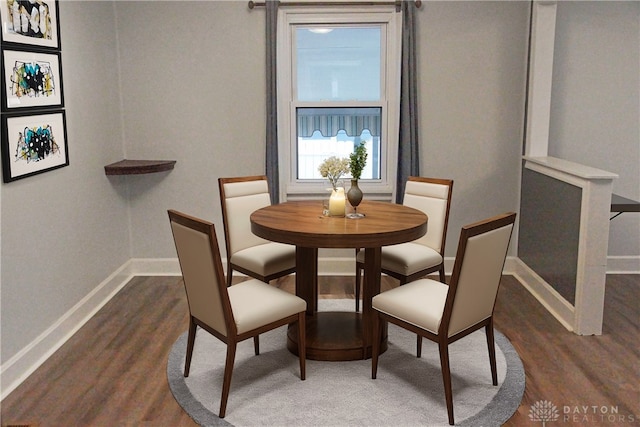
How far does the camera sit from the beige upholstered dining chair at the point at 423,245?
3637 millimetres

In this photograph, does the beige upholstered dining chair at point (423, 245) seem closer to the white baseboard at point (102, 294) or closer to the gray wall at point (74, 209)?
the white baseboard at point (102, 294)

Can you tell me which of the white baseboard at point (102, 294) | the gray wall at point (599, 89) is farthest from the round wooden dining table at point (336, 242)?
the gray wall at point (599, 89)

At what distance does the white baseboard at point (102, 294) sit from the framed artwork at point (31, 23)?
165 cm

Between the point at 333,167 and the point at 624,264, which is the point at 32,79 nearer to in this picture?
the point at 333,167

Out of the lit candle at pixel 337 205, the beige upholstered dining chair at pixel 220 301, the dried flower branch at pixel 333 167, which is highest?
the dried flower branch at pixel 333 167

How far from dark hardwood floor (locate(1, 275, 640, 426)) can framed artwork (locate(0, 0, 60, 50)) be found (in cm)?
178

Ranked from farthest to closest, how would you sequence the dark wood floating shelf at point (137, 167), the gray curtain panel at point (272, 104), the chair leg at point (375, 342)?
the gray curtain panel at point (272, 104)
the dark wood floating shelf at point (137, 167)
the chair leg at point (375, 342)

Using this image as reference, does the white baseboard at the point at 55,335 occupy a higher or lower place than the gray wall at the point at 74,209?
lower

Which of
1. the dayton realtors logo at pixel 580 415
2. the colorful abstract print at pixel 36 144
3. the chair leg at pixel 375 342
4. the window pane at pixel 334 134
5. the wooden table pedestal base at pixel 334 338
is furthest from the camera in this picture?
the window pane at pixel 334 134

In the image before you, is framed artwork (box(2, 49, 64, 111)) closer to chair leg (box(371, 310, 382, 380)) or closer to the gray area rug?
the gray area rug

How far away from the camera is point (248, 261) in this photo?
12.2 ft

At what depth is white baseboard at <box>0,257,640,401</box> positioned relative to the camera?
10.3 ft

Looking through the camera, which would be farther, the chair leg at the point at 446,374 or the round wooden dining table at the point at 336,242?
the round wooden dining table at the point at 336,242

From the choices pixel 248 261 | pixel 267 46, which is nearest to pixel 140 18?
pixel 267 46
